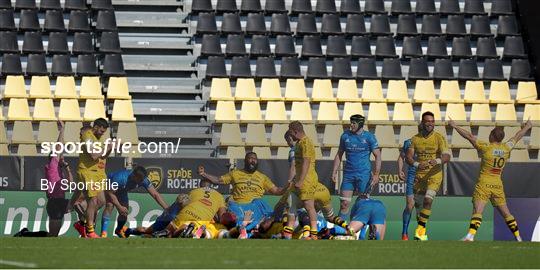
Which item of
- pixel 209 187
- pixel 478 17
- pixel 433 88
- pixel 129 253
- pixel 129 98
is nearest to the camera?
pixel 129 253

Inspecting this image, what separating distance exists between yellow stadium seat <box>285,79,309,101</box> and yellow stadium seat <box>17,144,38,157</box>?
6675mm

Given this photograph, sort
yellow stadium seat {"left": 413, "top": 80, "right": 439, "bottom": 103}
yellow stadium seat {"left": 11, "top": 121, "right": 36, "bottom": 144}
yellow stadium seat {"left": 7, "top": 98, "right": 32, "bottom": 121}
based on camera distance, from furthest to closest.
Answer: yellow stadium seat {"left": 413, "top": 80, "right": 439, "bottom": 103}
yellow stadium seat {"left": 7, "top": 98, "right": 32, "bottom": 121}
yellow stadium seat {"left": 11, "top": 121, "right": 36, "bottom": 144}

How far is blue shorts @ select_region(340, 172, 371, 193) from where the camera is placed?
18.0m

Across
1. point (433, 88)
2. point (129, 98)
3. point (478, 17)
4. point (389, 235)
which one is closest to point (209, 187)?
point (389, 235)

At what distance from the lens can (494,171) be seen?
18.2 m

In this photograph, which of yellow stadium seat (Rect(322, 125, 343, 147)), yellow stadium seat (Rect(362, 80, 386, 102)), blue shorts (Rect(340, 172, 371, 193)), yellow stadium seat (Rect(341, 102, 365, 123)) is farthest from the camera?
yellow stadium seat (Rect(362, 80, 386, 102))

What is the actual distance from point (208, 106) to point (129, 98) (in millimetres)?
Result: 1458

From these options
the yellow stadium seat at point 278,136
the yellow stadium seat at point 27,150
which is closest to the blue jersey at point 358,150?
the yellow stadium seat at point 278,136

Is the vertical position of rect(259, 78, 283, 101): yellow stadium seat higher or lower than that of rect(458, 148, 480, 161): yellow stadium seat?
higher

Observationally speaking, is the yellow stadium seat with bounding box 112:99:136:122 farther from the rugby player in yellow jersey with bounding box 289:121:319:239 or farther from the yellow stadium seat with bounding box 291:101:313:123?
the rugby player in yellow jersey with bounding box 289:121:319:239

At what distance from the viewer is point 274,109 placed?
2297 cm

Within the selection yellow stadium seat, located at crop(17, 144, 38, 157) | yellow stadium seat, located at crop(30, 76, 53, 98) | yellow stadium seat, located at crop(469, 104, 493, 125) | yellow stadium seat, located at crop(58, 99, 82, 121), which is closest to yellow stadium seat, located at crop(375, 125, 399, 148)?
yellow stadium seat, located at crop(469, 104, 493, 125)

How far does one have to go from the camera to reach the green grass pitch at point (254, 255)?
35.1ft

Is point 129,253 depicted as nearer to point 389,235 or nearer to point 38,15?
point 389,235
